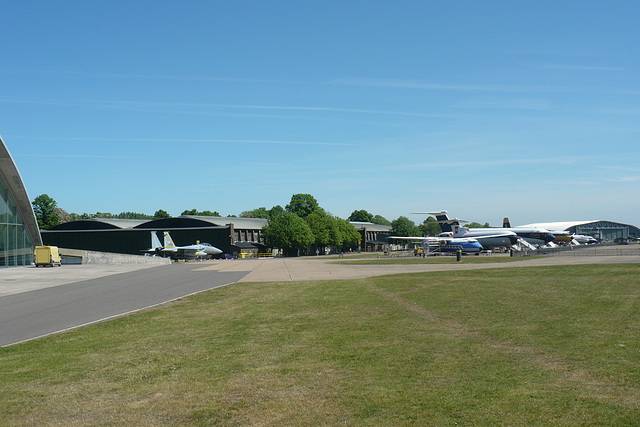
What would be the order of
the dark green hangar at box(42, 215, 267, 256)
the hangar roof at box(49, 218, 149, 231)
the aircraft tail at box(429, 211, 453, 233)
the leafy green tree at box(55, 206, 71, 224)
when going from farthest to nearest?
the leafy green tree at box(55, 206, 71, 224)
the hangar roof at box(49, 218, 149, 231)
the dark green hangar at box(42, 215, 267, 256)
the aircraft tail at box(429, 211, 453, 233)

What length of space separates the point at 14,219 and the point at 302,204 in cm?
9706

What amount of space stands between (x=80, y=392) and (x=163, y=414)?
1.97 m

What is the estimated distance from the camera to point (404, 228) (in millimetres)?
168875

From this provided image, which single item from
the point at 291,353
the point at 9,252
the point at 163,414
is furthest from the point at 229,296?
the point at 9,252

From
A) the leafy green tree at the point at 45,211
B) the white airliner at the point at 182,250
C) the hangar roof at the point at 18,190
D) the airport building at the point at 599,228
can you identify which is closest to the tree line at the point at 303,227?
the leafy green tree at the point at 45,211

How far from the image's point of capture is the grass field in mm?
6598

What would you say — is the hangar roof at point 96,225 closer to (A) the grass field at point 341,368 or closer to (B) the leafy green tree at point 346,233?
(B) the leafy green tree at point 346,233

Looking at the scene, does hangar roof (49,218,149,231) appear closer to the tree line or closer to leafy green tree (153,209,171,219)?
the tree line

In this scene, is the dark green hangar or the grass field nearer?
the grass field

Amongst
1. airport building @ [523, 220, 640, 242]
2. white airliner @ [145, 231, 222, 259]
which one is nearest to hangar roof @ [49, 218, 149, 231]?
white airliner @ [145, 231, 222, 259]

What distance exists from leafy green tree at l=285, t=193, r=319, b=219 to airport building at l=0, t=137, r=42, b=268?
302ft

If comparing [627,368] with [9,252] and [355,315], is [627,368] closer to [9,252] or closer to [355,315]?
[355,315]

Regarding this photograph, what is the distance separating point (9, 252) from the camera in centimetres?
5569

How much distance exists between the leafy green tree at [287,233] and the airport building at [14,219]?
5896cm
